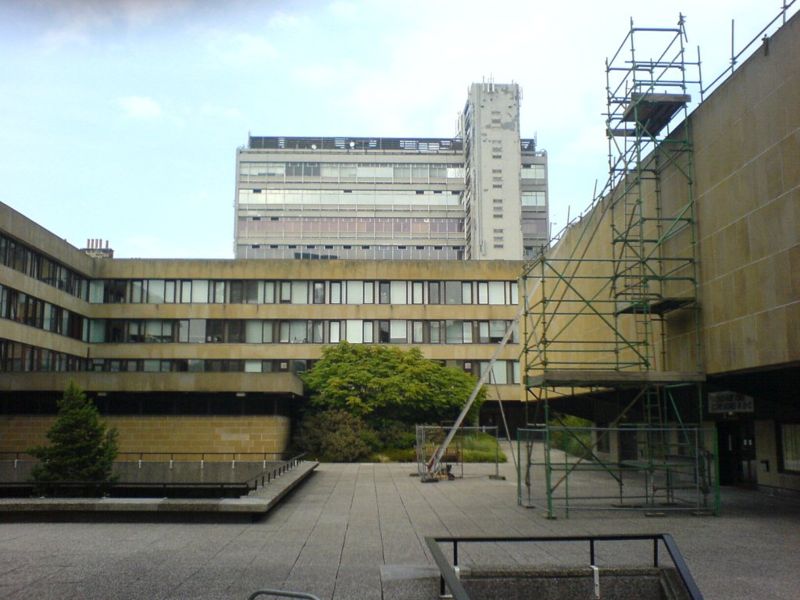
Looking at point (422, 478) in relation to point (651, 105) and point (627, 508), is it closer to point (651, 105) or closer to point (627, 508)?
point (627, 508)

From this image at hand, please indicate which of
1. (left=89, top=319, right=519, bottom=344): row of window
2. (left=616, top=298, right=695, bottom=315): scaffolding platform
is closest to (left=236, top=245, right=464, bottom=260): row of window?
(left=89, top=319, right=519, bottom=344): row of window

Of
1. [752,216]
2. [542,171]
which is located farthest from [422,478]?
[542,171]

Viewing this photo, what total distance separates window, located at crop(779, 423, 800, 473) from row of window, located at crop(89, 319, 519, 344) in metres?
40.1

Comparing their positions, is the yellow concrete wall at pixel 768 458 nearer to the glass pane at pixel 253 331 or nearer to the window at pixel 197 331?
the glass pane at pixel 253 331

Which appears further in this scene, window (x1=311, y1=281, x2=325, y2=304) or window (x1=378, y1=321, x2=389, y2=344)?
window (x1=311, y1=281, x2=325, y2=304)

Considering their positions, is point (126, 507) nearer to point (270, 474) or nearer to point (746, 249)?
point (270, 474)

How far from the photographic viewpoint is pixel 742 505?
22953 mm

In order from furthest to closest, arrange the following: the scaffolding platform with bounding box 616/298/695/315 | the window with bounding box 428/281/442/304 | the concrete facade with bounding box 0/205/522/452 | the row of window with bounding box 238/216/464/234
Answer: the row of window with bounding box 238/216/464/234 < the window with bounding box 428/281/442/304 < the concrete facade with bounding box 0/205/522/452 < the scaffolding platform with bounding box 616/298/695/315

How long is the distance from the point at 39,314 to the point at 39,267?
118 inches

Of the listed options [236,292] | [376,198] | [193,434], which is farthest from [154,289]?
[376,198]

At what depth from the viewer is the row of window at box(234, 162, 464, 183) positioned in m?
115

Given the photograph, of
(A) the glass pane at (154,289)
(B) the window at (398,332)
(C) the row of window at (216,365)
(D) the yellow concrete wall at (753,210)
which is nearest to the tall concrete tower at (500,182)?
(B) the window at (398,332)

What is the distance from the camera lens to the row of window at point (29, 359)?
49.0 metres

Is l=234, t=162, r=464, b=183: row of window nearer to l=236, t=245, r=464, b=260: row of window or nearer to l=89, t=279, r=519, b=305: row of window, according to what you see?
l=236, t=245, r=464, b=260: row of window
